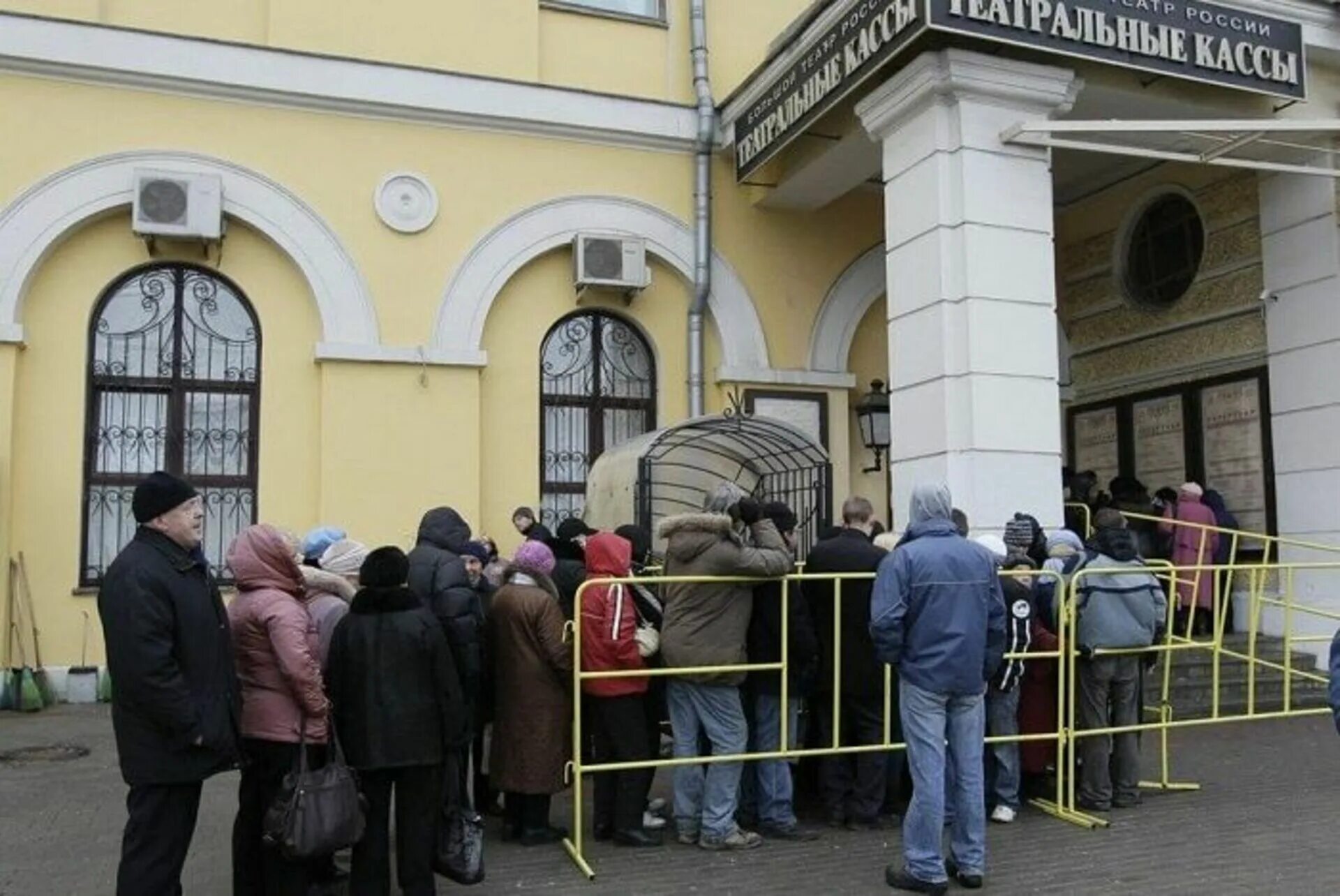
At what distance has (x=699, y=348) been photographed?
37.7 ft

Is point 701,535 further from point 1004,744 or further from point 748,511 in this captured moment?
point 1004,744

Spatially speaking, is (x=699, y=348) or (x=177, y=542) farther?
(x=699, y=348)

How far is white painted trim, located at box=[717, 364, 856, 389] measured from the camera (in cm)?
1160

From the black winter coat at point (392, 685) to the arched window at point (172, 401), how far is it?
5.86 m

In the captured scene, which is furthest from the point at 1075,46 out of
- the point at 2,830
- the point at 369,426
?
the point at 2,830

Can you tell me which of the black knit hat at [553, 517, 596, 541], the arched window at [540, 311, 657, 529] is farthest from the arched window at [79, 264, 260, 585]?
the black knit hat at [553, 517, 596, 541]

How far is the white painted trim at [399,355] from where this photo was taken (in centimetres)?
1026

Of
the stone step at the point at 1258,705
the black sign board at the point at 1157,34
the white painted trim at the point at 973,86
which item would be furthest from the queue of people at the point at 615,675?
the black sign board at the point at 1157,34

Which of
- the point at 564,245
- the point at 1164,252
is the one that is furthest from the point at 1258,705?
the point at 564,245

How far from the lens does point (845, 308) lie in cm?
1214

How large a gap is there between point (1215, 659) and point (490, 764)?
169 inches

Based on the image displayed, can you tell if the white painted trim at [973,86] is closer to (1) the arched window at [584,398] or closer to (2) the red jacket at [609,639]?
(1) the arched window at [584,398]

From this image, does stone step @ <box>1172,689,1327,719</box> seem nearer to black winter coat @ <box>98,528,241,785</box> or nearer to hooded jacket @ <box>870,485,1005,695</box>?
hooded jacket @ <box>870,485,1005,695</box>

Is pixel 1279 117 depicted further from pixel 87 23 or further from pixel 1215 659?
pixel 87 23
